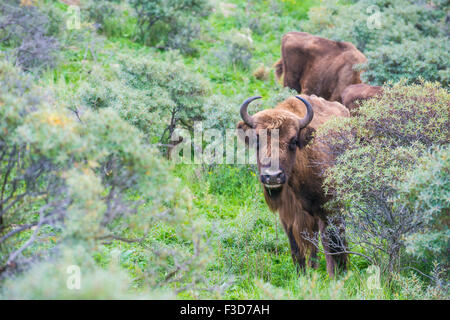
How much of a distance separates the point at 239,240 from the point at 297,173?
1.46 metres

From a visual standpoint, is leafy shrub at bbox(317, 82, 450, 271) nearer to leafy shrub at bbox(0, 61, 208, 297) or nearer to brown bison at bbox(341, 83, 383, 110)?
leafy shrub at bbox(0, 61, 208, 297)

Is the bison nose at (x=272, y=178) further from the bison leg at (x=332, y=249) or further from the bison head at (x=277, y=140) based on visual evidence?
the bison leg at (x=332, y=249)

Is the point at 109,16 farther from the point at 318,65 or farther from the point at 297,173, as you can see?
the point at 297,173

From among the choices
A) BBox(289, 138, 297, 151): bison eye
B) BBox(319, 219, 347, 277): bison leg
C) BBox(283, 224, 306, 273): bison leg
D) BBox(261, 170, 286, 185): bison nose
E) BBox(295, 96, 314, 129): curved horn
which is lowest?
BBox(283, 224, 306, 273): bison leg

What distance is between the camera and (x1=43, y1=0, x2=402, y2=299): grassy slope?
4410 mm

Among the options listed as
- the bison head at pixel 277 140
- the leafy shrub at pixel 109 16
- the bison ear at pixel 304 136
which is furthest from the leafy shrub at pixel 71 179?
the leafy shrub at pixel 109 16

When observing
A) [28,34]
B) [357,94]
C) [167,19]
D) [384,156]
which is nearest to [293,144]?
[384,156]

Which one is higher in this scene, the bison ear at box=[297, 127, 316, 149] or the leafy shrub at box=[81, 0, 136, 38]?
the bison ear at box=[297, 127, 316, 149]

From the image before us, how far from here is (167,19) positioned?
1362cm

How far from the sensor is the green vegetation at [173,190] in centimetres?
330

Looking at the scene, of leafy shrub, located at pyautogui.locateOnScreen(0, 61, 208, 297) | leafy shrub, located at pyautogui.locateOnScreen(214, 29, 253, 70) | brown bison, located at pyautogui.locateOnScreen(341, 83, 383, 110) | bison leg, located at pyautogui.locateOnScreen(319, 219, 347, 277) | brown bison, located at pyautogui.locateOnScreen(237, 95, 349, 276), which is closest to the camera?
leafy shrub, located at pyautogui.locateOnScreen(0, 61, 208, 297)

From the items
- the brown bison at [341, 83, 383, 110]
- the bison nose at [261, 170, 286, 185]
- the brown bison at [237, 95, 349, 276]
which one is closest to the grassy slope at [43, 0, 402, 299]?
the brown bison at [237, 95, 349, 276]

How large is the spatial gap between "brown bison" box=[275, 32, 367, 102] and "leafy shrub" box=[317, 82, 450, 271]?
18.1ft
